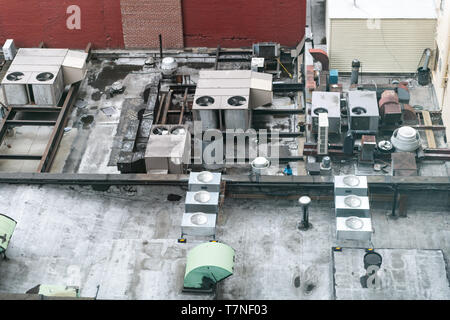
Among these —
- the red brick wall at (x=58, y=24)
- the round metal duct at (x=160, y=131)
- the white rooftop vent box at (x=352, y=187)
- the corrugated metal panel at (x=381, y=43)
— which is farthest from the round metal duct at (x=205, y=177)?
the red brick wall at (x=58, y=24)

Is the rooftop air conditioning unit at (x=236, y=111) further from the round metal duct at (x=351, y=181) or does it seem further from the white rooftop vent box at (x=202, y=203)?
the round metal duct at (x=351, y=181)

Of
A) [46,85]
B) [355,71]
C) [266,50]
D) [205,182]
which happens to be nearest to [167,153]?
[205,182]

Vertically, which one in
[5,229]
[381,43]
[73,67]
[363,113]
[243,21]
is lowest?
[5,229]

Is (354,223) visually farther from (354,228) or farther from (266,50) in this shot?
(266,50)

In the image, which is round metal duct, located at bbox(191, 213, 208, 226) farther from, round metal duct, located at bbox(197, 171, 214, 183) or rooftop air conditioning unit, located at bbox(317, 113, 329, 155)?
rooftop air conditioning unit, located at bbox(317, 113, 329, 155)

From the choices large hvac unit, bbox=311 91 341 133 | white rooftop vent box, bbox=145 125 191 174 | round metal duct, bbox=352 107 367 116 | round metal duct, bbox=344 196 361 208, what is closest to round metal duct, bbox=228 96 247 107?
white rooftop vent box, bbox=145 125 191 174

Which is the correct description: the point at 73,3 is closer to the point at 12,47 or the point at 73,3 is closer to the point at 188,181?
the point at 12,47
